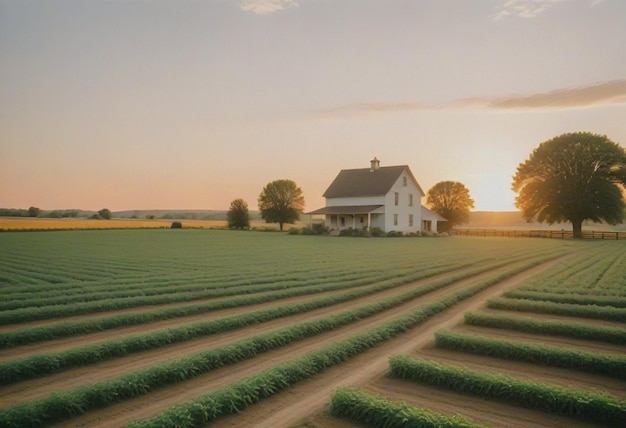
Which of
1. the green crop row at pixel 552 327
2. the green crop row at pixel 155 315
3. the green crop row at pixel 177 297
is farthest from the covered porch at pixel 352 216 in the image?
the green crop row at pixel 552 327

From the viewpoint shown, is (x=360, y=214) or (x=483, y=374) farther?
(x=360, y=214)

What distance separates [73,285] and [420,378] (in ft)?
44.2

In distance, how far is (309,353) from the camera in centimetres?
805

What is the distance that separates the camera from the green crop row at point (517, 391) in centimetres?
564

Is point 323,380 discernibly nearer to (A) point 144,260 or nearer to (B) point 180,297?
(B) point 180,297

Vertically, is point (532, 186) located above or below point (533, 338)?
above

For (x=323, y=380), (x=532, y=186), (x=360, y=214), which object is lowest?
(x=323, y=380)

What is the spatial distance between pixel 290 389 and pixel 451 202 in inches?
2892

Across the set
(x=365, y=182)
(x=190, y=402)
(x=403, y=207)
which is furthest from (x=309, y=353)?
(x=365, y=182)

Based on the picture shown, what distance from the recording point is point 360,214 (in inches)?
2233

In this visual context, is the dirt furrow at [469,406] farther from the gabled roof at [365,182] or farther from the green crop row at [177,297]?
the gabled roof at [365,182]

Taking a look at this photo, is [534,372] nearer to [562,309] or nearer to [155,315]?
[562,309]

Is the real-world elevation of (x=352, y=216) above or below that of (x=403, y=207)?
below

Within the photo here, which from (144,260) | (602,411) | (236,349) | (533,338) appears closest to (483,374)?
(602,411)
